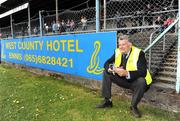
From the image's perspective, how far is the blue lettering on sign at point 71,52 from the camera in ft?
18.5

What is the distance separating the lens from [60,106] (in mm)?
4863

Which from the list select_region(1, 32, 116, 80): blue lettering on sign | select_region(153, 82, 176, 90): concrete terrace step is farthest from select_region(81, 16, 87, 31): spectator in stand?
select_region(153, 82, 176, 90): concrete terrace step

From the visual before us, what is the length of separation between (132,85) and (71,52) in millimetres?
3068

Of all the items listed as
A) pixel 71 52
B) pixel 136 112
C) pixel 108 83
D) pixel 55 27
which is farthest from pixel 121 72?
pixel 55 27

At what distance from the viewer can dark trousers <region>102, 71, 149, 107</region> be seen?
399 cm

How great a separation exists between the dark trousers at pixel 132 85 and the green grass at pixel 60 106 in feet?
1.01

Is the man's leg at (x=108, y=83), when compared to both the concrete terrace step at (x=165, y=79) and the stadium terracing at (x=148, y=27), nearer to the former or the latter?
the stadium terracing at (x=148, y=27)

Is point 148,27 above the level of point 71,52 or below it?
above

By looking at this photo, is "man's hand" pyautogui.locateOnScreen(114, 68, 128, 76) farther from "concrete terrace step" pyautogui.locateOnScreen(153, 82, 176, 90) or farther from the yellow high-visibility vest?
"concrete terrace step" pyautogui.locateOnScreen(153, 82, 176, 90)

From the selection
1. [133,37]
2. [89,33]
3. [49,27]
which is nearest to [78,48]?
[89,33]

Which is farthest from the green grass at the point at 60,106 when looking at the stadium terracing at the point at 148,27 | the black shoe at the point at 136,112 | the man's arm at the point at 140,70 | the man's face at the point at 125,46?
the man's face at the point at 125,46

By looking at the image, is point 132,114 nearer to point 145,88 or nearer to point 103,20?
A: point 145,88

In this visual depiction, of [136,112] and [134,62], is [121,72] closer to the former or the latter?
[134,62]

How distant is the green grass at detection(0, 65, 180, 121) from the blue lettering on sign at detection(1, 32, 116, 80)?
54cm
